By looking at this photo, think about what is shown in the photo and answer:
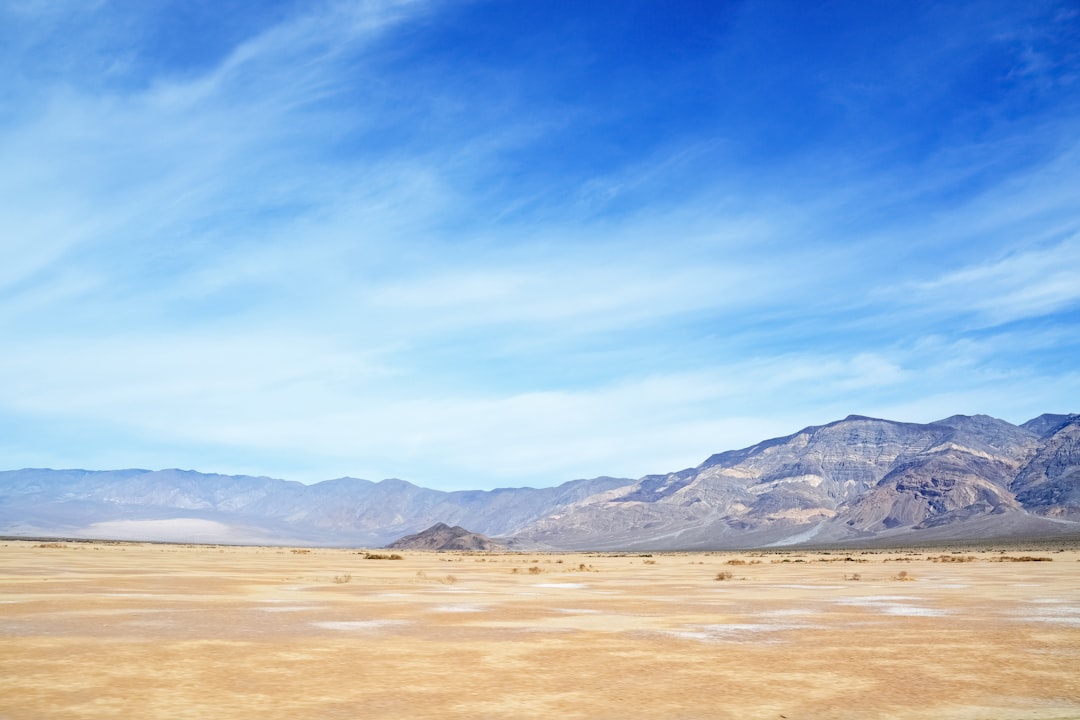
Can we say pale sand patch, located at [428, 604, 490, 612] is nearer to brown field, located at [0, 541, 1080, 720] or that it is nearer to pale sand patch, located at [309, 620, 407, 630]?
brown field, located at [0, 541, 1080, 720]

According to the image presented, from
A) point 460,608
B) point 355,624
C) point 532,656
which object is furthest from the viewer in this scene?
point 460,608

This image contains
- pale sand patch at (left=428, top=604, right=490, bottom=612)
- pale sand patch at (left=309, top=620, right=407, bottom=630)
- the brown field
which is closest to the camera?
the brown field

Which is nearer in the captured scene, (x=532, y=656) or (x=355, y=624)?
(x=532, y=656)

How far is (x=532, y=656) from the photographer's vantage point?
571 inches

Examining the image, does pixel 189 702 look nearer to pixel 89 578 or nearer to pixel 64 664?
pixel 64 664

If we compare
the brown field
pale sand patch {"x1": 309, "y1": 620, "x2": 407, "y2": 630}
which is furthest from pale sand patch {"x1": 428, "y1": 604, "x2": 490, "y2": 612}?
pale sand patch {"x1": 309, "y1": 620, "x2": 407, "y2": 630}

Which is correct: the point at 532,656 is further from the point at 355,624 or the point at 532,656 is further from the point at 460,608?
the point at 460,608

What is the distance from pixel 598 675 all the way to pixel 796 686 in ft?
8.88

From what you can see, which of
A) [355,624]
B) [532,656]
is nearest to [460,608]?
[355,624]

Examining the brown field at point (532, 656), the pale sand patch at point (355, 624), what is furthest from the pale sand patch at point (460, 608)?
the pale sand patch at point (355, 624)

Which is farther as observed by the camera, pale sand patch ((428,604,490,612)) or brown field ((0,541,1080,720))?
pale sand patch ((428,604,490,612))

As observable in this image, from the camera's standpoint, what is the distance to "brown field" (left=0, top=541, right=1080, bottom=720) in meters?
10.5

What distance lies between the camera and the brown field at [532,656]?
10469mm

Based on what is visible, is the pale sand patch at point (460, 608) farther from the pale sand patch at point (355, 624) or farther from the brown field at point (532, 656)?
the pale sand patch at point (355, 624)
